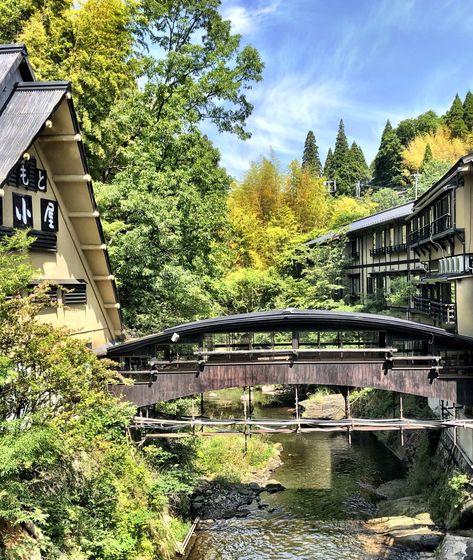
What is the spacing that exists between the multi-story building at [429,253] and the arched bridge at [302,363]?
353cm

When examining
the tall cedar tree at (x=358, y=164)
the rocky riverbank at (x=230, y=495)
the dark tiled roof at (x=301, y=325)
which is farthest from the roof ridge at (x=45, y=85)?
the tall cedar tree at (x=358, y=164)

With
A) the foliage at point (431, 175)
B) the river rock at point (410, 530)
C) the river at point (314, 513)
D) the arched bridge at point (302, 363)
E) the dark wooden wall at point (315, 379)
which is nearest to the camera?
the arched bridge at point (302, 363)

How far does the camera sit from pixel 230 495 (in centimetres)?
2088

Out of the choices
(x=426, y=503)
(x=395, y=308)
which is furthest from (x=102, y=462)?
(x=395, y=308)

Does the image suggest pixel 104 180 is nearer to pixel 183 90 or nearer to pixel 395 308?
pixel 183 90

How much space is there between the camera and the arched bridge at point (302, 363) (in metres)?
15.6

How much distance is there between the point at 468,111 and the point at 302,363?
6134cm

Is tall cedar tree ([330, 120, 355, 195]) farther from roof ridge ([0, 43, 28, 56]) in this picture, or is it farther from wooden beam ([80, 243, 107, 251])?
roof ridge ([0, 43, 28, 56])

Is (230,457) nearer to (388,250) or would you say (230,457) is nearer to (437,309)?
(437,309)

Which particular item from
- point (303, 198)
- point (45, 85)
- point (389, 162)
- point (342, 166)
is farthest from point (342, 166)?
point (45, 85)

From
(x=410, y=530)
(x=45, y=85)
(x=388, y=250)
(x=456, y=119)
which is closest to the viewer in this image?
(x=45, y=85)

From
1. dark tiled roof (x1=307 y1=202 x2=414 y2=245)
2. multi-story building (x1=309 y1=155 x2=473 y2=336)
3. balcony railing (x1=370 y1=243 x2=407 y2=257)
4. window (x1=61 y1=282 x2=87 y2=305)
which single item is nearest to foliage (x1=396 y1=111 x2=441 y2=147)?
dark tiled roof (x1=307 y1=202 x2=414 y2=245)

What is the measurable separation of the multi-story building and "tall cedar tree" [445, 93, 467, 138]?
32.7 meters

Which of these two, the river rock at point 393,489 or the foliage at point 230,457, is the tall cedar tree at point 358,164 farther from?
the river rock at point 393,489
